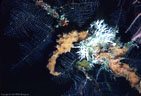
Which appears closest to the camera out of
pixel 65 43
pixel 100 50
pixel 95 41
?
pixel 65 43

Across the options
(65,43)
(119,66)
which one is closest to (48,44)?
(65,43)

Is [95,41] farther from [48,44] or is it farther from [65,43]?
[48,44]

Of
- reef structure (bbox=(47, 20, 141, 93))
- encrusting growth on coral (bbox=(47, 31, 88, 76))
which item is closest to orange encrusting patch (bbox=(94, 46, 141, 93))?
reef structure (bbox=(47, 20, 141, 93))

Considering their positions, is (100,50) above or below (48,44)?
below

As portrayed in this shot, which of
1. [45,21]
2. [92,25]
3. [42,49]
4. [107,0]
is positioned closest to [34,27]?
[45,21]

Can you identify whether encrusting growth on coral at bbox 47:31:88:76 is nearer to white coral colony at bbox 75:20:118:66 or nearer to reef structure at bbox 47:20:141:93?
reef structure at bbox 47:20:141:93

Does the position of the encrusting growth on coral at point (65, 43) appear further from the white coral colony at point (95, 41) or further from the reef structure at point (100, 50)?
the white coral colony at point (95, 41)

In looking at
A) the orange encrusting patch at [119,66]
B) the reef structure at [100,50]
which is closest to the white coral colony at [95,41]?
the reef structure at [100,50]

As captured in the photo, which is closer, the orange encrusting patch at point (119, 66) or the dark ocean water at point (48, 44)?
the dark ocean water at point (48, 44)

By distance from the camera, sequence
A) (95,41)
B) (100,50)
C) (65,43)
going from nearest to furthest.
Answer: (65,43)
(95,41)
(100,50)
